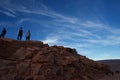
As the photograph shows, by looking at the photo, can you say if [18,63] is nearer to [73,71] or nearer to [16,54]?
[16,54]

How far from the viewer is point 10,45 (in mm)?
32000

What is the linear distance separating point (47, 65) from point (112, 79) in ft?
31.5

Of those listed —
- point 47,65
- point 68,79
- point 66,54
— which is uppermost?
point 66,54

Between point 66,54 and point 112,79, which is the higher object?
point 66,54

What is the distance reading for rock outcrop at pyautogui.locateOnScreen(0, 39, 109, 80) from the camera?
27.5 meters

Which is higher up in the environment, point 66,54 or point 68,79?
point 66,54

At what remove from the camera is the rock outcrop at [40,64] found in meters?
27.5

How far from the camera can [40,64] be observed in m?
28.9

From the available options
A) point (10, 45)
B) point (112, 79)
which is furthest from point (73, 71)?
point (10, 45)

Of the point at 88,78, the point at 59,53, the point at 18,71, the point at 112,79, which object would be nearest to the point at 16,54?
the point at 18,71

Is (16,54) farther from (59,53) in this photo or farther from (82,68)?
(82,68)

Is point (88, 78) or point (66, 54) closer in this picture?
point (88, 78)

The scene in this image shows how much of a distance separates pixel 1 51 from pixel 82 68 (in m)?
12.7

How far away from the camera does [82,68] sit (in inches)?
1230
